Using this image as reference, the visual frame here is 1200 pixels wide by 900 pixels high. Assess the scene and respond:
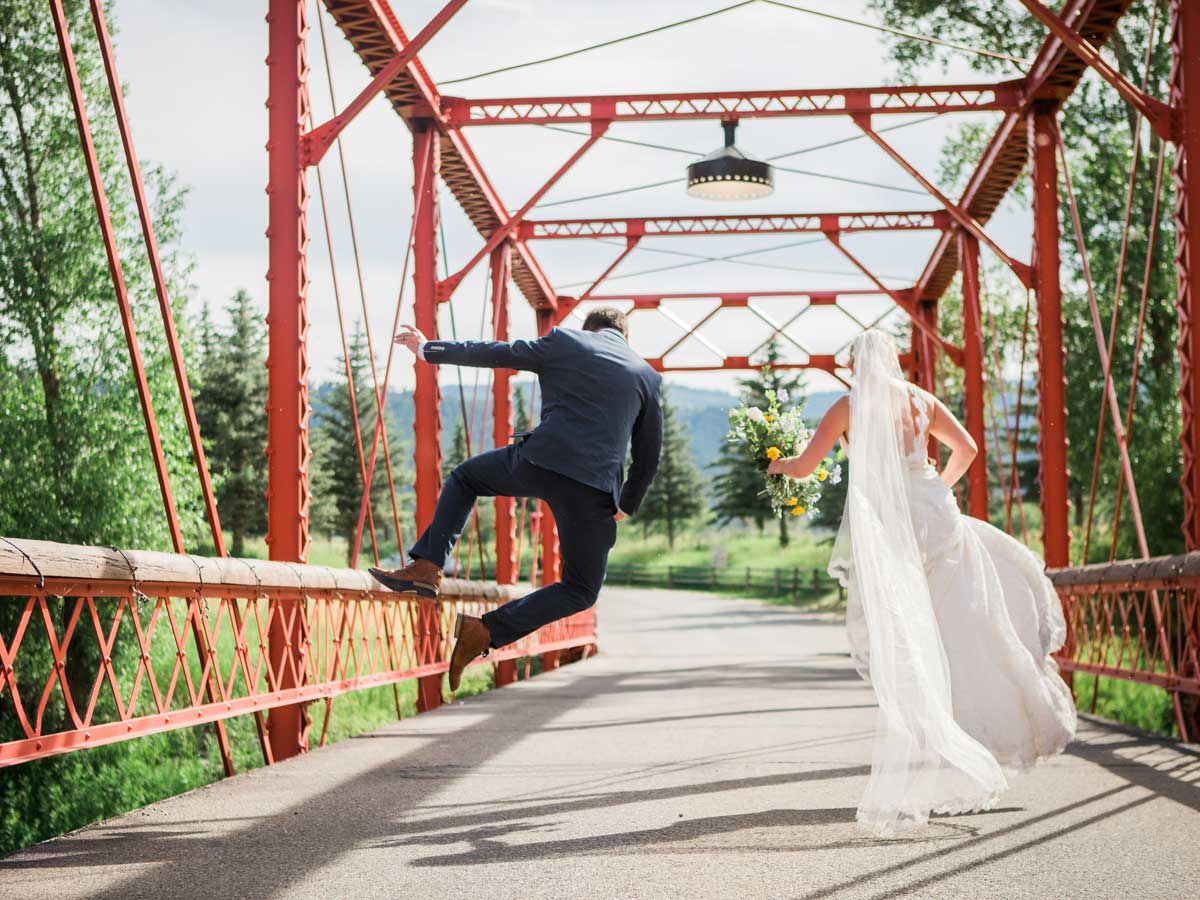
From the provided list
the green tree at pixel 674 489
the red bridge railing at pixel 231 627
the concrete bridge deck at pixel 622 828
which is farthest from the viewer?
the green tree at pixel 674 489

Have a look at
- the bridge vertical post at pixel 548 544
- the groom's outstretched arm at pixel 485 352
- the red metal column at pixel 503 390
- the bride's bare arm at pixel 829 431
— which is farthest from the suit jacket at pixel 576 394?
the bridge vertical post at pixel 548 544

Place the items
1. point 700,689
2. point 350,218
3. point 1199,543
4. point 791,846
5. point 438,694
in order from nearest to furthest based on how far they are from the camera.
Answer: point 791,846, point 1199,543, point 350,218, point 438,694, point 700,689

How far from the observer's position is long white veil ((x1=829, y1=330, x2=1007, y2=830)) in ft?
16.9

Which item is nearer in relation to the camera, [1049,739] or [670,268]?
[1049,739]

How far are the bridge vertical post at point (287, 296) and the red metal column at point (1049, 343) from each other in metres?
7.07

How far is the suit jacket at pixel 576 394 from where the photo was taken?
5.82m

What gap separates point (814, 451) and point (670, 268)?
616 inches

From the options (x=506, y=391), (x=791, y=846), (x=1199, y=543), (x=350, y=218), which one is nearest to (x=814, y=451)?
(x=791, y=846)

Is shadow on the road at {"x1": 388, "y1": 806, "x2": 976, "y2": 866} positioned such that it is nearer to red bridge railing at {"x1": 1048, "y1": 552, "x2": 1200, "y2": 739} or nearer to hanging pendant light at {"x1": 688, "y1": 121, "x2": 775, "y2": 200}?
red bridge railing at {"x1": 1048, "y1": 552, "x2": 1200, "y2": 739}

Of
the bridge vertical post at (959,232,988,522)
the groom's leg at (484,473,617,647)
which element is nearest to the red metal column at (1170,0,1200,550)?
the groom's leg at (484,473,617,647)

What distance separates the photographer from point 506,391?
1942cm

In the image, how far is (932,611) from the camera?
5672mm

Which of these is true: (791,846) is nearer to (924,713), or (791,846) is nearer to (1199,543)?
(924,713)

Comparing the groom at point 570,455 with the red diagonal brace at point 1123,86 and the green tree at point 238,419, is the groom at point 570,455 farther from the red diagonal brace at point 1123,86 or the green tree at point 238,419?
the green tree at point 238,419
